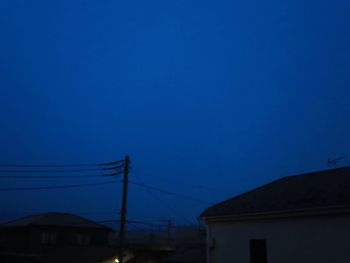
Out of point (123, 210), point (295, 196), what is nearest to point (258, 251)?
point (295, 196)

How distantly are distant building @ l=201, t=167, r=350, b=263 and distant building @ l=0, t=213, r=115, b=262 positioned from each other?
18.1 m

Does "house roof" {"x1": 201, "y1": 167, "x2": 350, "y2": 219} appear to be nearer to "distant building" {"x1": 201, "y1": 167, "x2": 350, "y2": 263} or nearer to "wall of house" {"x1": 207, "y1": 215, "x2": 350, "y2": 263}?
"distant building" {"x1": 201, "y1": 167, "x2": 350, "y2": 263}

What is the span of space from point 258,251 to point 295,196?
255 centimetres

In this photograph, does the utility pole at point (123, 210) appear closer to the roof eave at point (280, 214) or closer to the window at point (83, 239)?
the roof eave at point (280, 214)

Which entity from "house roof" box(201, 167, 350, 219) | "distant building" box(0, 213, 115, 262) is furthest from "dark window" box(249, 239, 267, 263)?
"distant building" box(0, 213, 115, 262)

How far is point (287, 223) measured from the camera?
13.8 metres

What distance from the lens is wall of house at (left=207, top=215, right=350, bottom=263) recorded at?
12.1 metres

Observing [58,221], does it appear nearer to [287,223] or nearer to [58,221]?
[58,221]

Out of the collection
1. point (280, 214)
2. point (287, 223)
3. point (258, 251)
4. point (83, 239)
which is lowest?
point (258, 251)

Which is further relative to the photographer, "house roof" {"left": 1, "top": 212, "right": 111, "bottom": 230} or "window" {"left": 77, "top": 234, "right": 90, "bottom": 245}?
"window" {"left": 77, "top": 234, "right": 90, "bottom": 245}

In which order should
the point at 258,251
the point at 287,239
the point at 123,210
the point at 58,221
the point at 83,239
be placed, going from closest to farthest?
the point at 287,239 < the point at 258,251 < the point at 123,210 < the point at 58,221 < the point at 83,239

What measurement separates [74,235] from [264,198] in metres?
23.9

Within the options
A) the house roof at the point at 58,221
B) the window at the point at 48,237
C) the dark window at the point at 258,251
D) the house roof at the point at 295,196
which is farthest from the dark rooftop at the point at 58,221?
the dark window at the point at 258,251

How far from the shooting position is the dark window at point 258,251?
14.6m
